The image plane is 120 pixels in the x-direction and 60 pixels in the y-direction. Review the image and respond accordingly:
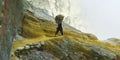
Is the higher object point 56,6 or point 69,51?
point 69,51

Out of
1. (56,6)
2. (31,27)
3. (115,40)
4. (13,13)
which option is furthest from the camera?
(56,6)

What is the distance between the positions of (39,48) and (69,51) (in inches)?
103

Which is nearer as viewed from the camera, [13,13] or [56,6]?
[13,13]

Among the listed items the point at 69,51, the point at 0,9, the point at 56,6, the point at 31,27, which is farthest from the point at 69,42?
the point at 56,6

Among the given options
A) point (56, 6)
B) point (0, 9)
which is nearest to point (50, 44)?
point (0, 9)

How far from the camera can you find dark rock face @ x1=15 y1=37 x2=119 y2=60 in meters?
34.8

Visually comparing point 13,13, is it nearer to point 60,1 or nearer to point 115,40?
point 115,40

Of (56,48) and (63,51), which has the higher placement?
(56,48)

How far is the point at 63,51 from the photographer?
36.0m

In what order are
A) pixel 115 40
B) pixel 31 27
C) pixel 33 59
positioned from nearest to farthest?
pixel 33 59, pixel 31 27, pixel 115 40

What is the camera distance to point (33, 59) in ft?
113

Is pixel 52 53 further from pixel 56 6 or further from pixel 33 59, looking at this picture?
pixel 56 6

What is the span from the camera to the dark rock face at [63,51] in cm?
3475

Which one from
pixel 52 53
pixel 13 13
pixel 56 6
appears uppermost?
pixel 13 13
